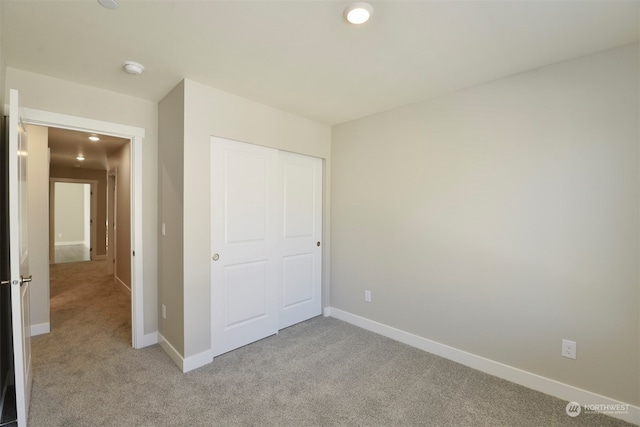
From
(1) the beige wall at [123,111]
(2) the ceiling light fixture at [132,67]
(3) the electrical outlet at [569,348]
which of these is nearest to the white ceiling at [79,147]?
(1) the beige wall at [123,111]

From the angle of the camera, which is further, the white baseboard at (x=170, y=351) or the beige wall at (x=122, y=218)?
the beige wall at (x=122, y=218)

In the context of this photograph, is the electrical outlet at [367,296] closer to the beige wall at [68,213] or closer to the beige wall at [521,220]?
the beige wall at [521,220]

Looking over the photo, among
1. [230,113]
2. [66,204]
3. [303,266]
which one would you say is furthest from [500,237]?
[66,204]

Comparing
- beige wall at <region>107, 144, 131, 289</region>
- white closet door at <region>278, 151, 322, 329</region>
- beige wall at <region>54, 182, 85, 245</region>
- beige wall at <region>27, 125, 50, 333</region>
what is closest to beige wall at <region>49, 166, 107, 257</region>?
beige wall at <region>107, 144, 131, 289</region>

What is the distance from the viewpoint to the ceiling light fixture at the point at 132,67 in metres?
2.13

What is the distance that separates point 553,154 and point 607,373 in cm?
155

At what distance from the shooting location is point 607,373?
1944 mm

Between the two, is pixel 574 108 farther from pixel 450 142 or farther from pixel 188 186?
pixel 188 186

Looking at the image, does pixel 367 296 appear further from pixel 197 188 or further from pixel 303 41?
pixel 303 41

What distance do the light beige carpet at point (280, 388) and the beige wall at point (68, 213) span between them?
356 inches

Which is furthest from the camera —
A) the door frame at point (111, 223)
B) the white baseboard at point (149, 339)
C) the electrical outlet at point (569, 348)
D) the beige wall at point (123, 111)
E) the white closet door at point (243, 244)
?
the door frame at point (111, 223)

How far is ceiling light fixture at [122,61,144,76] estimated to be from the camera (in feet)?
6.98

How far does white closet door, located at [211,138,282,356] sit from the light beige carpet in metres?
0.23

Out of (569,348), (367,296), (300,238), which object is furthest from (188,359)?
(569,348)
